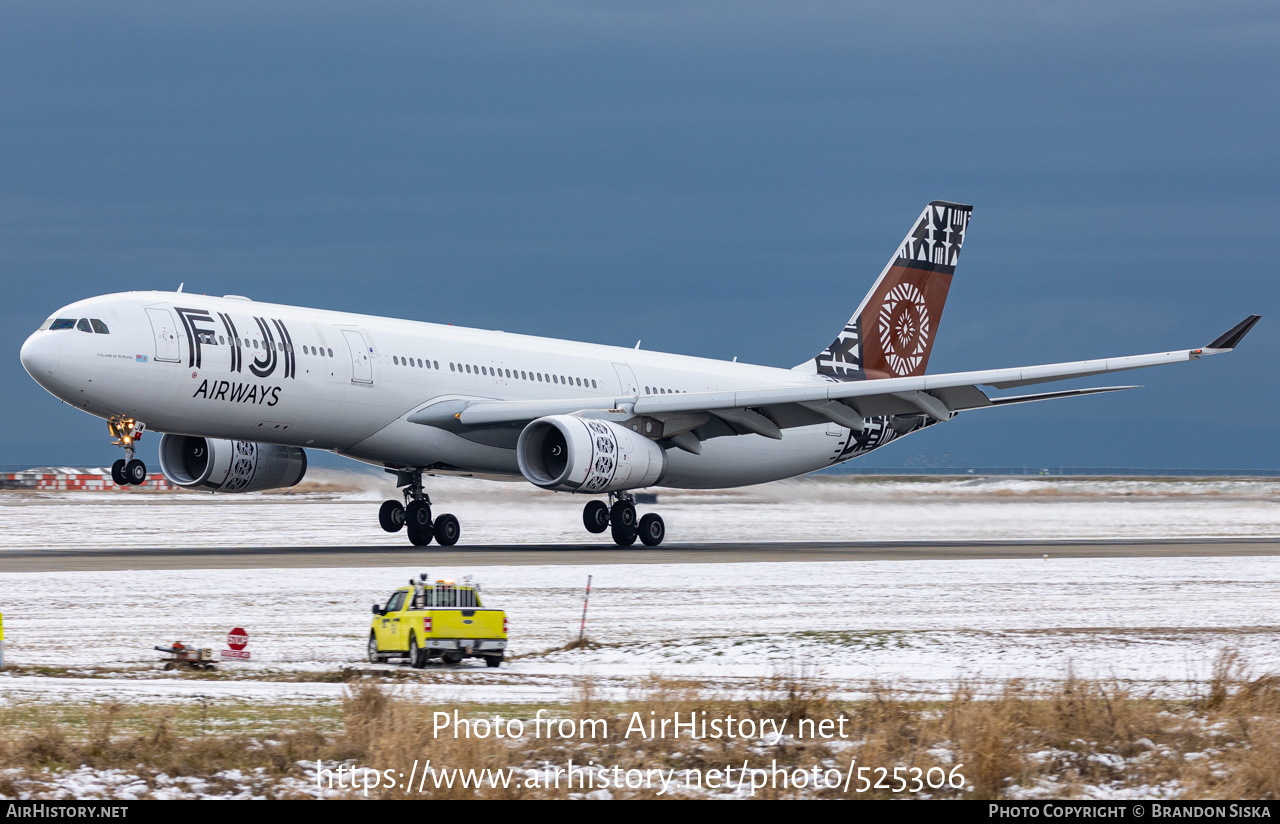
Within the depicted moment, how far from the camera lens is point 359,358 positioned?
31.2 metres

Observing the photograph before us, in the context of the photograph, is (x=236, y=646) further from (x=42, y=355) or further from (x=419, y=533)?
(x=419, y=533)

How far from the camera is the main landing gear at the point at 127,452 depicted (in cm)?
2591

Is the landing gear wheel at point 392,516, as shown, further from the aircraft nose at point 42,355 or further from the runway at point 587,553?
the aircraft nose at point 42,355

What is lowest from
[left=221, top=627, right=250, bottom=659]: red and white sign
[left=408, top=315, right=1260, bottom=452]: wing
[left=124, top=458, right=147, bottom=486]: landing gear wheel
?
[left=221, top=627, right=250, bottom=659]: red and white sign

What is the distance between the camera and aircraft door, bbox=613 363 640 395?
37500 millimetres

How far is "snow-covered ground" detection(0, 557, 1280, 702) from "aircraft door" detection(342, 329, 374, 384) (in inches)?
266

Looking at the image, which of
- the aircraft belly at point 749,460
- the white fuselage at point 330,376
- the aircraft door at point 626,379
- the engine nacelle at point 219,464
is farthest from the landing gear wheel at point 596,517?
the engine nacelle at point 219,464

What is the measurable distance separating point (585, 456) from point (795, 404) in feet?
18.0

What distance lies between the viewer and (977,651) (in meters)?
16.0

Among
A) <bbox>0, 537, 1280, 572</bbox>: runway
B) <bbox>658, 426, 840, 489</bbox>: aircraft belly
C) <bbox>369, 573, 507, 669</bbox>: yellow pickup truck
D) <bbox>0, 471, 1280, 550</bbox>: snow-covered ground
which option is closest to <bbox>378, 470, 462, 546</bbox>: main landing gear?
<bbox>0, 537, 1280, 572</bbox>: runway

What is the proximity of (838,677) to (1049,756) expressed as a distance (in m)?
3.82

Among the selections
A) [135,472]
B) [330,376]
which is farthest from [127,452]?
[330,376]

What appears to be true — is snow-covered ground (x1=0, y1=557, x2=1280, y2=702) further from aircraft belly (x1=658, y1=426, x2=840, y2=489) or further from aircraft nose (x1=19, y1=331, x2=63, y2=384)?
aircraft belly (x1=658, y1=426, x2=840, y2=489)
